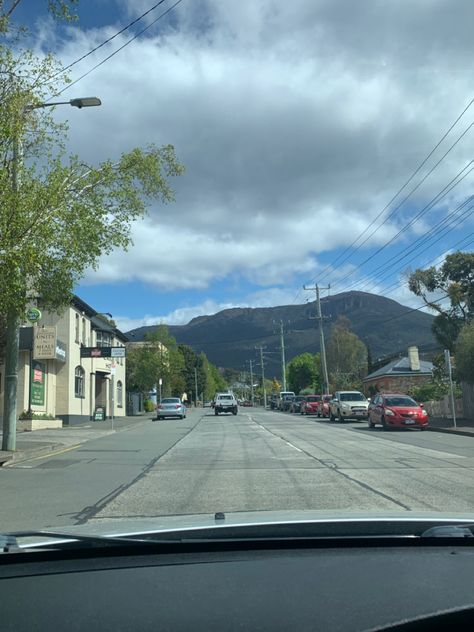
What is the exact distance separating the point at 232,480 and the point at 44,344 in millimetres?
20508

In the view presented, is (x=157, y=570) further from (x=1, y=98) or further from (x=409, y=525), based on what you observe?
(x=1, y=98)

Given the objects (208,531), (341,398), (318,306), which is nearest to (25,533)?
(208,531)

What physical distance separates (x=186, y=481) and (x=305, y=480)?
2.12m

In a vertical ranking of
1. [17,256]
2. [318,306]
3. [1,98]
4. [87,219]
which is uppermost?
[318,306]

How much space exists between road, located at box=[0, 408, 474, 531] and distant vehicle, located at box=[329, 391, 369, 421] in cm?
1551

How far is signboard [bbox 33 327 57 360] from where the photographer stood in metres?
29.8

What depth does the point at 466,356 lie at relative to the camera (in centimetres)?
2772

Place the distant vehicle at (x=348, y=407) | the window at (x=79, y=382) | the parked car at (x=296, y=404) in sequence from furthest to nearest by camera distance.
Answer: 1. the parked car at (x=296, y=404)
2. the window at (x=79, y=382)
3. the distant vehicle at (x=348, y=407)

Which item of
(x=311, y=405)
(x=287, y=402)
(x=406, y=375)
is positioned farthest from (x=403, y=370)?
(x=311, y=405)

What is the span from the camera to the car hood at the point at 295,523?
343 centimetres

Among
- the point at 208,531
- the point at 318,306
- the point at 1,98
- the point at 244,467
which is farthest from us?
the point at 318,306

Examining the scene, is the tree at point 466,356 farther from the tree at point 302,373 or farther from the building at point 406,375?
the tree at point 302,373

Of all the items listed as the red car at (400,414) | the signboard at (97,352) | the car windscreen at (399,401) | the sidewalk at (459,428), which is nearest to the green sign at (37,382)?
the signboard at (97,352)

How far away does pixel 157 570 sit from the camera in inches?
112
